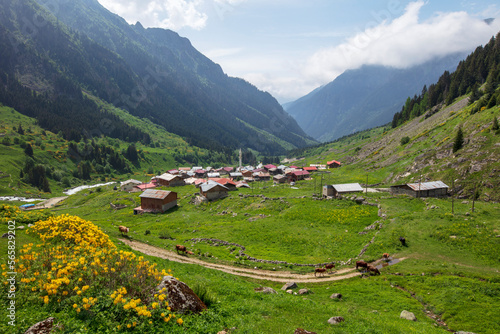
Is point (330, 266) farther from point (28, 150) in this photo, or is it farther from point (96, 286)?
point (28, 150)

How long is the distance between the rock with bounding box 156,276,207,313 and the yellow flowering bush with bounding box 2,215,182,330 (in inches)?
13.4

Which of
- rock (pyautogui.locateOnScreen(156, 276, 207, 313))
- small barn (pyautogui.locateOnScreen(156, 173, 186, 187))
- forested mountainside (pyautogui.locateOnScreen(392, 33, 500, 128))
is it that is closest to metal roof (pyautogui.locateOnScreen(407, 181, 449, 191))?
forested mountainside (pyautogui.locateOnScreen(392, 33, 500, 128))

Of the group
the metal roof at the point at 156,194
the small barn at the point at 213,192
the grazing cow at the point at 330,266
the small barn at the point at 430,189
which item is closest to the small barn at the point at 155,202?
the metal roof at the point at 156,194

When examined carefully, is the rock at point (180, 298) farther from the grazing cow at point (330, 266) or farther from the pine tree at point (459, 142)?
the pine tree at point (459, 142)

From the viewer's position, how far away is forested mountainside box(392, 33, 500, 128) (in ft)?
296

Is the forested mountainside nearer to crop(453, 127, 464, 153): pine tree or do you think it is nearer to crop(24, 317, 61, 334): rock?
crop(453, 127, 464, 153): pine tree

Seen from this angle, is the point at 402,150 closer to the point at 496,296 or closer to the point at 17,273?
the point at 496,296

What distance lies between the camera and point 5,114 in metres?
177

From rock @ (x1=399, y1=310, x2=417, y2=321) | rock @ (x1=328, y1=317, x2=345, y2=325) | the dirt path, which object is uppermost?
rock @ (x1=328, y1=317, x2=345, y2=325)

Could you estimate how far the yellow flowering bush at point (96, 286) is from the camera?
31.1ft

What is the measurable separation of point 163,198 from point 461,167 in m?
72.8

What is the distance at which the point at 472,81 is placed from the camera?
11444 centimetres

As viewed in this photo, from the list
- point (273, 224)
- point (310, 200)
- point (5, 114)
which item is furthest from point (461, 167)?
point (5, 114)

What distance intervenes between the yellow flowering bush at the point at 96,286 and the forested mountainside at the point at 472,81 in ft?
325
